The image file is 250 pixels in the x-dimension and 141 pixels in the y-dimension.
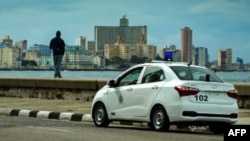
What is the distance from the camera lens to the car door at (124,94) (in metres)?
15.2

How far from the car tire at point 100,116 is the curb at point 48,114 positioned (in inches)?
65.9

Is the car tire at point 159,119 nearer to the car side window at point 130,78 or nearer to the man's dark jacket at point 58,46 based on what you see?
the car side window at point 130,78

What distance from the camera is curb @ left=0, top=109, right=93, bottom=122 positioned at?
59.4 feet

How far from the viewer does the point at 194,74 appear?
14.4m

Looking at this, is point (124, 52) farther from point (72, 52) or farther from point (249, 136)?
point (249, 136)

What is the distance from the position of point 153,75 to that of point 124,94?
0.93 m

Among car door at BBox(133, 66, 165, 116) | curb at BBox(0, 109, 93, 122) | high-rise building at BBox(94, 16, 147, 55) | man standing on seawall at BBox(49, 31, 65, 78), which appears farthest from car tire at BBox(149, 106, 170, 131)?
high-rise building at BBox(94, 16, 147, 55)

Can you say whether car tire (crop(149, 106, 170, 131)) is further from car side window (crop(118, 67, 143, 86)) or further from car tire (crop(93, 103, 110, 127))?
car tire (crop(93, 103, 110, 127))

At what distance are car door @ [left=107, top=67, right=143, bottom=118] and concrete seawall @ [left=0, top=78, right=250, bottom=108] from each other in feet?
22.7

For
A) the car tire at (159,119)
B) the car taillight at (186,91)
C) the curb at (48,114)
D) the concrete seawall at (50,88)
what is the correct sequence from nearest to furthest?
1. the car taillight at (186,91)
2. the car tire at (159,119)
3. the curb at (48,114)
4. the concrete seawall at (50,88)

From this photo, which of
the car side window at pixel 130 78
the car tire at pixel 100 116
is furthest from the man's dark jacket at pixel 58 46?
the car side window at pixel 130 78

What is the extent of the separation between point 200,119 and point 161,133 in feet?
2.82

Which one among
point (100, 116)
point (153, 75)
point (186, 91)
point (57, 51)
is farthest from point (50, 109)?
point (186, 91)

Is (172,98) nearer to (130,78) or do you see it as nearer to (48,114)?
(130,78)
